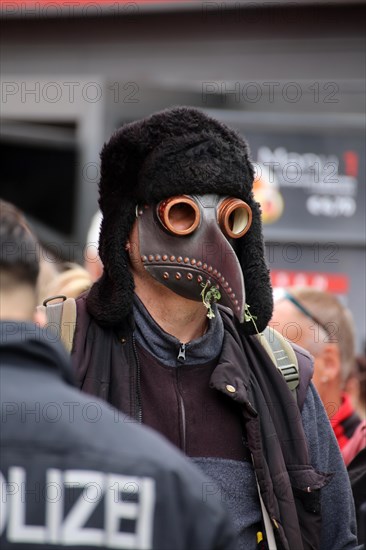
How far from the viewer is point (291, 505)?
8.79ft

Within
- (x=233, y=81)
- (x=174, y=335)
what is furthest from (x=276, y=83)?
(x=174, y=335)

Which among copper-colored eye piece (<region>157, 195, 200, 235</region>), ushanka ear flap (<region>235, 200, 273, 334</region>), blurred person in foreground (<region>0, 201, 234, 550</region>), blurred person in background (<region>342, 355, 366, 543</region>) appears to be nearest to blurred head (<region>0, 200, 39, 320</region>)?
blurred person in foreground (<region>0, 201, 234, 550</region>)

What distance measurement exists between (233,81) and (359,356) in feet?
11.7

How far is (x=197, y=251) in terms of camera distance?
9.12 ft

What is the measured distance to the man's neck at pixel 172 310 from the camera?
283 centimetres

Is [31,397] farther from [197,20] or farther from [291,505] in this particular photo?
[197,20]

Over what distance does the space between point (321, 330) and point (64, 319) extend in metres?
1.63

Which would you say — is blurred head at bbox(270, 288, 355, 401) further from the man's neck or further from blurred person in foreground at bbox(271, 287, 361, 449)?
the man's neck

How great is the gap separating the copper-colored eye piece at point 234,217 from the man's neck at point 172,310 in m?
0.22

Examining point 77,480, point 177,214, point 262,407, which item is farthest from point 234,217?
point 77,480

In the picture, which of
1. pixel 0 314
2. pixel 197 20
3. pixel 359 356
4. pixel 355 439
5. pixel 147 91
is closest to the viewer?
pixel 0 314

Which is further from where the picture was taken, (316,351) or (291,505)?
(316,351)

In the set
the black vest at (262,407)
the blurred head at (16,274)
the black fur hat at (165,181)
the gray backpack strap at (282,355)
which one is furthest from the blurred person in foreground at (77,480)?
the gray backpack strap at (282,355)

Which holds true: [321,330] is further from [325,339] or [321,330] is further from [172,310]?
[172,310]
